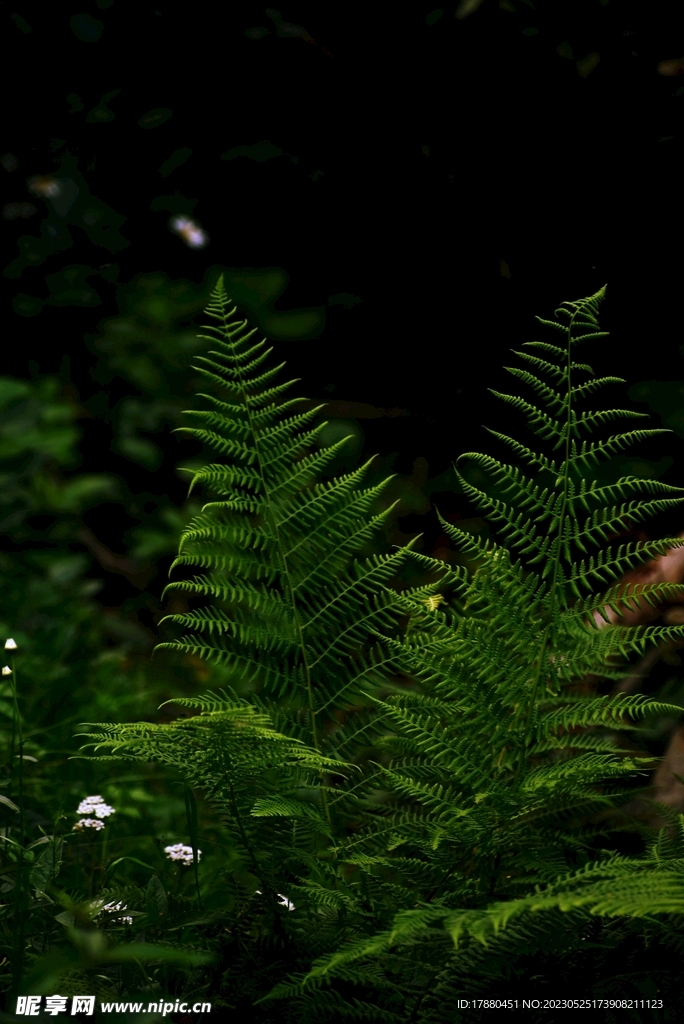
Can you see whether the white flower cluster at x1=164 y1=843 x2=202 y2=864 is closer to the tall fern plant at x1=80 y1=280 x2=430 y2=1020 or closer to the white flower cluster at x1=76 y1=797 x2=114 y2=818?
the white flower cluster at x1=76 y1=797 x2=114 y2=818

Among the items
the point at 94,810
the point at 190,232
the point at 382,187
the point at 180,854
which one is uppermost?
the point at 190,232

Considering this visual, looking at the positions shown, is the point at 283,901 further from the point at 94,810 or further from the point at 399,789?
the point at 94,810

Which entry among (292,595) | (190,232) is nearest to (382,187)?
(190,232)

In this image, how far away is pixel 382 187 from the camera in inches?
114

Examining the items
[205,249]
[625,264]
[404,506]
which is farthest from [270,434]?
[205,249]

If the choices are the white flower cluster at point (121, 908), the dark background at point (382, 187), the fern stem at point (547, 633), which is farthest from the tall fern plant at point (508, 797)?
the dark background at point (382, 187)

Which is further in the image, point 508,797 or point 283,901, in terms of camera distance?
point 283,901

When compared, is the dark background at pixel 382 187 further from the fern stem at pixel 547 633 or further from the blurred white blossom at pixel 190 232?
the fern stem at pixel 547 633

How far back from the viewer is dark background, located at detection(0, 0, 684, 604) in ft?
8.51

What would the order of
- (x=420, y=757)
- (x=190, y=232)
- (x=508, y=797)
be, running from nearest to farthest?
(x=508, y=797) → (x=420, y=757) → (x=190, y=232)

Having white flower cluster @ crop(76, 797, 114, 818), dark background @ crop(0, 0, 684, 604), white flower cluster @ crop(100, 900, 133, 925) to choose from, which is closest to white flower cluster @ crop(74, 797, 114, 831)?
white flower cluster @ crop(76, 797, 114, 818)

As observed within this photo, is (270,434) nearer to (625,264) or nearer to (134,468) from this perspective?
(625,264)

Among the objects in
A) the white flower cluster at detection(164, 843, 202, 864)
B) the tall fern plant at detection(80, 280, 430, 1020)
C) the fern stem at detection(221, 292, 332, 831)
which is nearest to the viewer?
the tall fern plant at detection(80, 280, 430, 1020)

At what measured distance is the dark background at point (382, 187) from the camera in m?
2.59
